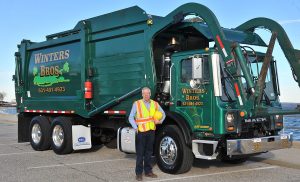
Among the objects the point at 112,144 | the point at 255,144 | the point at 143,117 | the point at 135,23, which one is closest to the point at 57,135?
the point at 112,144

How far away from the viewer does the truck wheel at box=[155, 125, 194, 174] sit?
7.93m

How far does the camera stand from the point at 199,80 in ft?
25.4

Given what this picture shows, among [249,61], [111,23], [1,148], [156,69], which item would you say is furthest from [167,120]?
[1,148]

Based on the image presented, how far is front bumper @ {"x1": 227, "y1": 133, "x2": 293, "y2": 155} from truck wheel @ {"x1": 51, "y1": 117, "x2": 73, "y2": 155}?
16.1 ft

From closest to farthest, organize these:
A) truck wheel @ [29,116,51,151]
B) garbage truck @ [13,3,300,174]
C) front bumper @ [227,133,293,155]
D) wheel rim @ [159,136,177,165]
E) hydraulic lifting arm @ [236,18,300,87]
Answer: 1. front bumper @ [227,133,293,155]
2. garbage truck @ [13,3,300,174]
3. wheel rim @ [159,136,177,165]
4. hydraulic lifting arm @ [236,18,300,87]
5. truck wheel @ [29,116,51,151]

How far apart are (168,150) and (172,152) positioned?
11 cm

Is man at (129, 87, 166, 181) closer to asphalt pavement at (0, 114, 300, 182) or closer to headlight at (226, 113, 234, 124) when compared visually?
asphalt pavement at (0, 114, 300, 182)

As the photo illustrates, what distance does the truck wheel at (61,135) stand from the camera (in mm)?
10953

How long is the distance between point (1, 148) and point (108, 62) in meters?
4.71

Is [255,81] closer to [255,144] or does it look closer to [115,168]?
[255,144]

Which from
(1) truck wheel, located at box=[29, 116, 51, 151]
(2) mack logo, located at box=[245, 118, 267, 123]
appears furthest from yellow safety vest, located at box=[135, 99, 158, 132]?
(1) truck wheel, located at box=[29, 116, 51, 151]

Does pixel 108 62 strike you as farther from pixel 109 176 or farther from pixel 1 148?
pixel 1 148

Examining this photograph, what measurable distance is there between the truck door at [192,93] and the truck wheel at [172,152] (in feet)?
1.24

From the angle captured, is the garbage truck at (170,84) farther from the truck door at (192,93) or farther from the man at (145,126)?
the man at (145,126)
